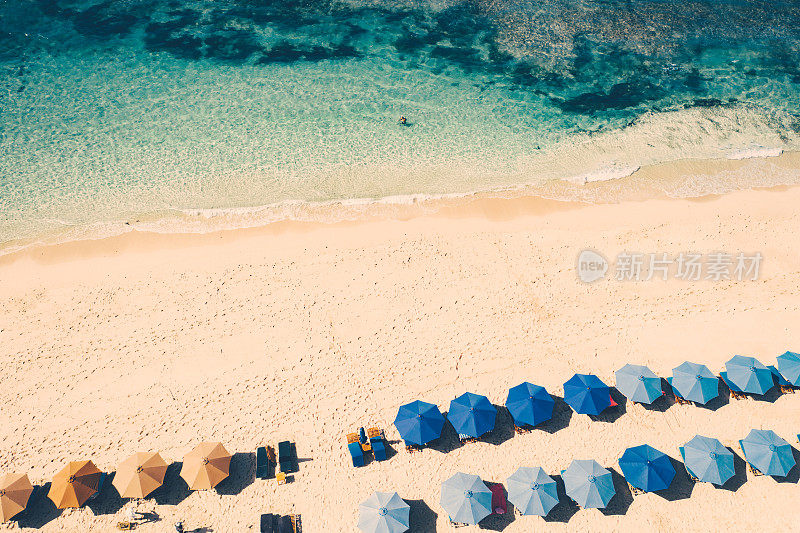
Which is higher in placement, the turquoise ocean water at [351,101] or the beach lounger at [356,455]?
the turquoise ocean water at [351,101]

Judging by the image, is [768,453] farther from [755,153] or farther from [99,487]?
[99,487]

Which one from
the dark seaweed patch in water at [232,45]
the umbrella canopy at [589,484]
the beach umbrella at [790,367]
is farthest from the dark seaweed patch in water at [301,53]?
the umbrella canopy at [589,484]

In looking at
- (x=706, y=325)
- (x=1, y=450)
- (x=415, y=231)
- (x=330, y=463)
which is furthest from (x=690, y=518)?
(x=1, y=450)

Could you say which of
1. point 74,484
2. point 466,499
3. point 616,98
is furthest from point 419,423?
point 616,98

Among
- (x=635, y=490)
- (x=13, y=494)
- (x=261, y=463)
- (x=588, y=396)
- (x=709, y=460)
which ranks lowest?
(x=635, y=490)

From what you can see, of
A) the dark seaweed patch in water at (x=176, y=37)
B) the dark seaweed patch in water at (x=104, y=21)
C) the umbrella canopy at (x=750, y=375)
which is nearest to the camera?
the umbrella canopy at (x=750, y=375)

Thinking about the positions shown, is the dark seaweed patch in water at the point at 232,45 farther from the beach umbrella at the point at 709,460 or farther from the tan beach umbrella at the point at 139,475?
the beach umbrella at the point at 709,460

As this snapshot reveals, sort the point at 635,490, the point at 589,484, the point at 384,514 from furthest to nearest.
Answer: the point at 635,490 → the point at 589,484 → the point at 384,514
